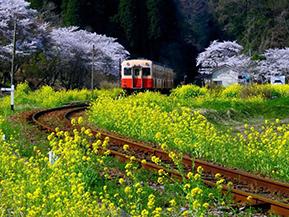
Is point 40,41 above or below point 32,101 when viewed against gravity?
above

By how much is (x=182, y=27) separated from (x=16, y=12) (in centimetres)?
3595

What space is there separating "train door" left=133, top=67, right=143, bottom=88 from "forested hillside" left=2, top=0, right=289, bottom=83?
21888 millimetres

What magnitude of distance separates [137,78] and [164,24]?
95.6 feet

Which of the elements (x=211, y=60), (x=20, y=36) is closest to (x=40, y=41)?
(x=20, y=36)

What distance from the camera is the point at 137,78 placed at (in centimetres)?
2672

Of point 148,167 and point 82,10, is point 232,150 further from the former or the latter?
point 82,10

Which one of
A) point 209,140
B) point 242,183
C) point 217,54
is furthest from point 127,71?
point 217,54

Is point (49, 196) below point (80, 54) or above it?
below

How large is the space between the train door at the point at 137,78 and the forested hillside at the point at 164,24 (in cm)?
2189

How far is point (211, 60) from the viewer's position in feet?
198

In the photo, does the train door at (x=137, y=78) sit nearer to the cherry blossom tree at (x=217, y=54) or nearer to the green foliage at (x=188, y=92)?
the green foliage at (x=188, y=92)

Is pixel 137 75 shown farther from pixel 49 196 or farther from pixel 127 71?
pixel 49 196

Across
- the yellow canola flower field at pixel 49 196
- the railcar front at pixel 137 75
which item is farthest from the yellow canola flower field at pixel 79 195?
the railcar front at pixel 137 75

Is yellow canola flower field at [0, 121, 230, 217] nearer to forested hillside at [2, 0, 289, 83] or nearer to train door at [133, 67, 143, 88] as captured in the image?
train door at [133, 67, 143, 88]
